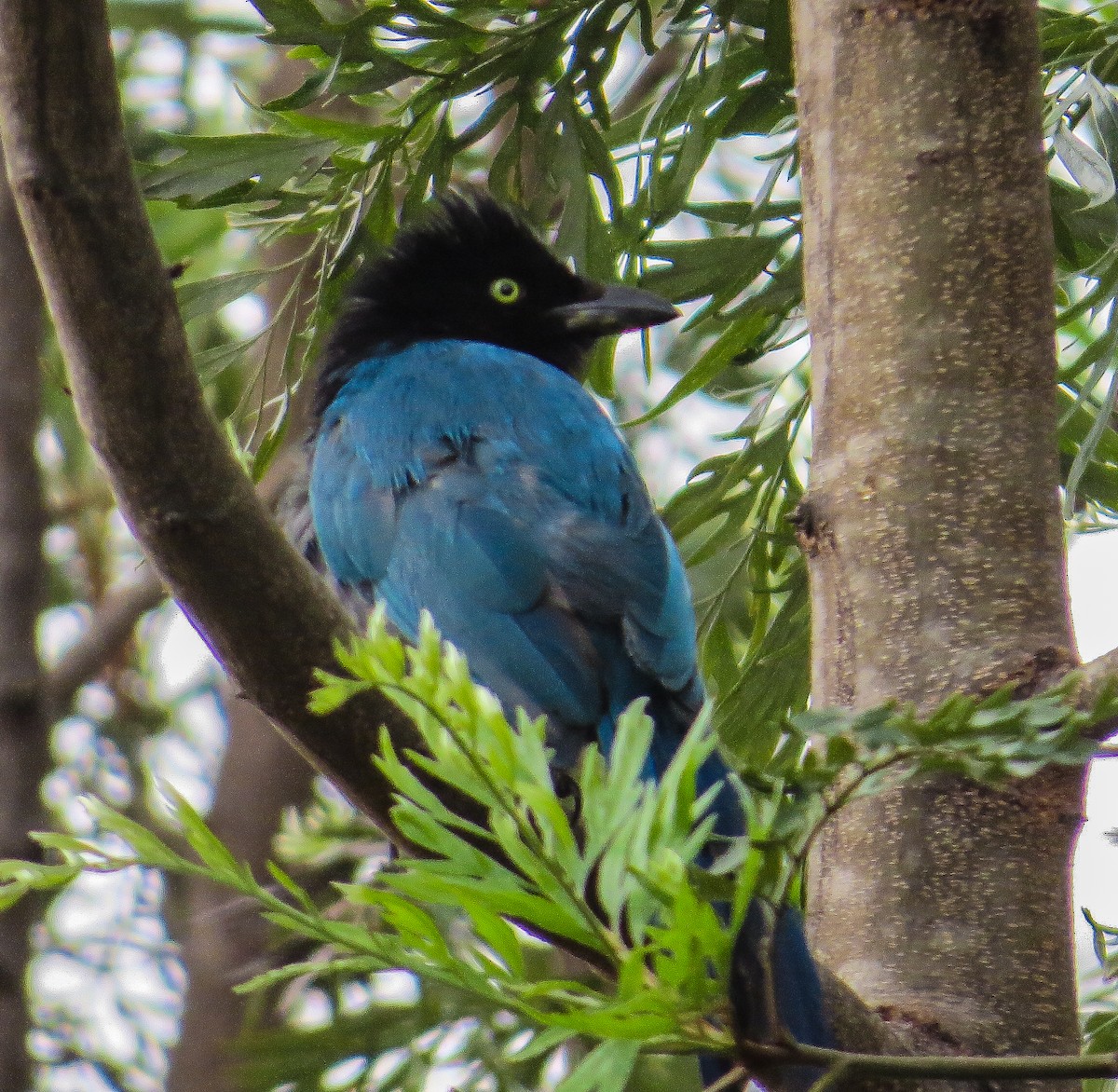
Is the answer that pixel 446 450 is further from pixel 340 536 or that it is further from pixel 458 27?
pixel 458 27

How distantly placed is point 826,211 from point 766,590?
72 cm

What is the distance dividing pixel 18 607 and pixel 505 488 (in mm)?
1224

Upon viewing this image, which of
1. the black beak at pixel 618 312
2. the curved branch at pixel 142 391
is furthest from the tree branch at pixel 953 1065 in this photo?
the black beak at pixel 618 312

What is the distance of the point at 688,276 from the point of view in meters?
3.27

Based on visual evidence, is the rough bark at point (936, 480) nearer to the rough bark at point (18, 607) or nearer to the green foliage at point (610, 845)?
the green foliage at point (610, 845)

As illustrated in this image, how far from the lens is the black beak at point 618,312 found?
3.93 metres

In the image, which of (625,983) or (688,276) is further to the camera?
(688,276)

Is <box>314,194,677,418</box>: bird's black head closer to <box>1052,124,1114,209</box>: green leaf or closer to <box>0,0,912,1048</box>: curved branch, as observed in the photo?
<box>1052,124,1114,209</box>: green leaf

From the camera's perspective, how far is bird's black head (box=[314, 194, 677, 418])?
4512mm

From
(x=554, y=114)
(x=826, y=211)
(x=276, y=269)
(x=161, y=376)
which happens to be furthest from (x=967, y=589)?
(x=276, y=269)

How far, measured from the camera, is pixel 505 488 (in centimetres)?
346

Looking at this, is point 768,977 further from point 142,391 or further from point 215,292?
point 215,292

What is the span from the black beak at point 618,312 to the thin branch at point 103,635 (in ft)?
5.17

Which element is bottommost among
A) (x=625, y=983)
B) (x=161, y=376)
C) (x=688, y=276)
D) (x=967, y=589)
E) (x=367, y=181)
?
(x=625, y=983)
